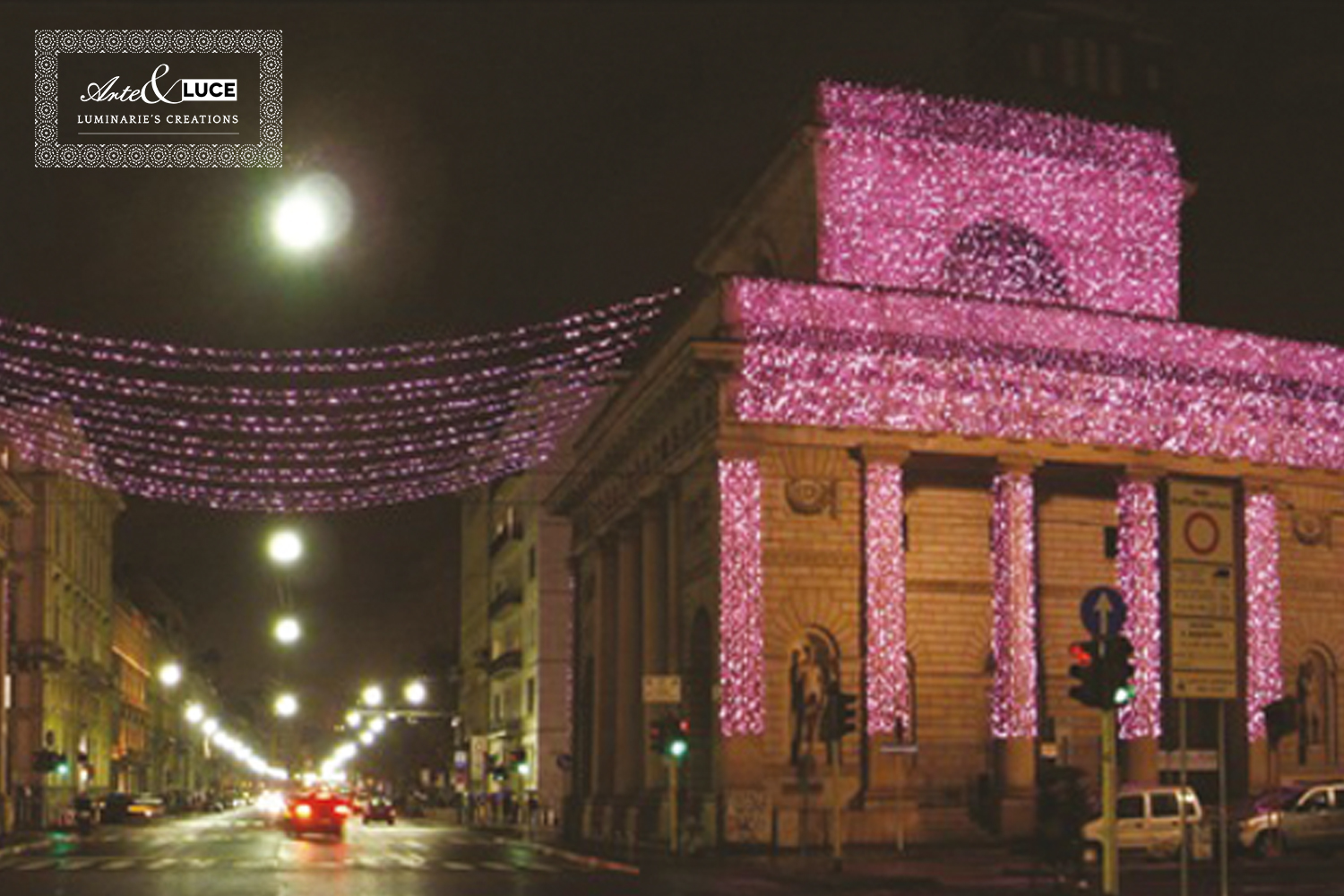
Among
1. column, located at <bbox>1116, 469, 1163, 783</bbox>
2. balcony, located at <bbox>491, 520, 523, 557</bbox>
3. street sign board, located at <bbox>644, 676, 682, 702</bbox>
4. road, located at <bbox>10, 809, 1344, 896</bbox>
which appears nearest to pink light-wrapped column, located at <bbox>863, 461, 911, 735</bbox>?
road, located at <bbox>10, 809, 1344, 896</bbox>

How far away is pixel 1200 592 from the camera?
64.4ft

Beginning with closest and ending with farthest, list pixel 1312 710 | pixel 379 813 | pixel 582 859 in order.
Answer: pixel 582 859 < pixel 1312 710 < pixel 379 813

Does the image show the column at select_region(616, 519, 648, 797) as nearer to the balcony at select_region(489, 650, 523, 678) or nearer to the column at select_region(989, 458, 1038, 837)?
the column at select_region(989, 458, 1038, 837)

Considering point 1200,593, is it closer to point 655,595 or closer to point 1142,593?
point 1142,593

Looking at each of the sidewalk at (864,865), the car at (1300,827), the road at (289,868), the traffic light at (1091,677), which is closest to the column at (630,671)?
the road at (289,868)

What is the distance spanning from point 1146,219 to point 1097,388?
6.25m

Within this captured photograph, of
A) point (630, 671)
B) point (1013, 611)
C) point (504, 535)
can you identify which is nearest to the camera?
point (1013, 611)

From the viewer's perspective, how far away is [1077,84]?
58.5 m

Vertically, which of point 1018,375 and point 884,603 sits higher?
point 1018,375

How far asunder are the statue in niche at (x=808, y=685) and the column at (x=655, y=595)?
6.53m

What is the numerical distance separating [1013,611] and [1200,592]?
1148 inches

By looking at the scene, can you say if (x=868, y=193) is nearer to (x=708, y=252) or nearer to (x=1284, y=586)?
(x=708, y=252)

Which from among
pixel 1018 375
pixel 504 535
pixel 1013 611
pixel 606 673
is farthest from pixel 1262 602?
pixel 504 535

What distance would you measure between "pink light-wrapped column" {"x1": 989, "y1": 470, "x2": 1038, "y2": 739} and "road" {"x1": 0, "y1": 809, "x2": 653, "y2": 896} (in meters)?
11.5
